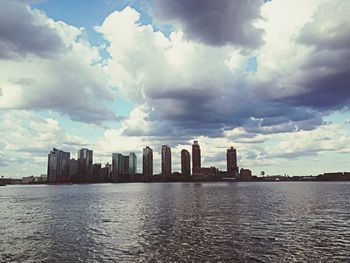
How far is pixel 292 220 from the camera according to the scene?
70.6 m

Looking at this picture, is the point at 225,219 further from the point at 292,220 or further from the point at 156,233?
the point at 156,233

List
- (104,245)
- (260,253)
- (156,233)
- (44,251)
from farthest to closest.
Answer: (156,233)
(104,245)
(44,251)
(260,253)

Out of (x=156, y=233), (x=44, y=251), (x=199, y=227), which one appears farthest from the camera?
(x=199, y=227)

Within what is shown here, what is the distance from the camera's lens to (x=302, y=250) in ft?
140

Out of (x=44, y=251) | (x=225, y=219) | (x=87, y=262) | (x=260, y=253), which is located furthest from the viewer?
(x=225, y=219)

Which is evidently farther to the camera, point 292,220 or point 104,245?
point 292,220

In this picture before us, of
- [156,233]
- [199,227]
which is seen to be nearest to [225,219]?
[199,227]

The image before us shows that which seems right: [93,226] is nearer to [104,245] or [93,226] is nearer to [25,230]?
[25,230]

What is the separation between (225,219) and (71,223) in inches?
1248

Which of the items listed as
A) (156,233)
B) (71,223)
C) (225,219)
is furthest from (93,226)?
(225,219)

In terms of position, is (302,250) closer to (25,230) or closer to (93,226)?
(93,226)

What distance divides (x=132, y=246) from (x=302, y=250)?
21.7 metres

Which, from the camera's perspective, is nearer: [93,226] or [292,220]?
[93,226]

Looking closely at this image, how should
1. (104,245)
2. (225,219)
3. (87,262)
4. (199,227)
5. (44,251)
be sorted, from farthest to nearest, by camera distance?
(225,219), (199,227), (104,245), (44,251), (87,262)
